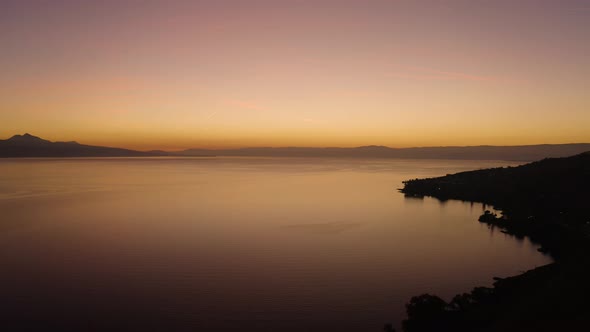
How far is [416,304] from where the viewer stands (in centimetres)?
2295

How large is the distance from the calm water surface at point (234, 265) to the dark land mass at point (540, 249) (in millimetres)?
3336

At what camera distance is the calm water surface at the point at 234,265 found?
A: 82.6 ft

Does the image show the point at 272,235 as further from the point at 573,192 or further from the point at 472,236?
the point at 573,192

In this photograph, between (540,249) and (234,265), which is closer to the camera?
(234,265)

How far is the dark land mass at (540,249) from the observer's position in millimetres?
20391

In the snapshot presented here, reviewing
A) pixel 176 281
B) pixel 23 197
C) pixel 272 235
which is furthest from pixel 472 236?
pixel 23 197

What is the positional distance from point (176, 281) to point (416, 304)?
18556mm

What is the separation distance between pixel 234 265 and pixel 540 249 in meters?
33.0

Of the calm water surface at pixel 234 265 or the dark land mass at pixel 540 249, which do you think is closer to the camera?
the dark land mass at pixel 540 249

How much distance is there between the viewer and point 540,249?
1635 inches

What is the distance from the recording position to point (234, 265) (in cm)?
3491

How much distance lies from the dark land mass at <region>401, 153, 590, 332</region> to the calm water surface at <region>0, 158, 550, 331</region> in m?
3.34

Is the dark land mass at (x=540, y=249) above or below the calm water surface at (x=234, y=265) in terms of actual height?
above

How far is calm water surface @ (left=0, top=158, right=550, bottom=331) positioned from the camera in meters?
25.2
